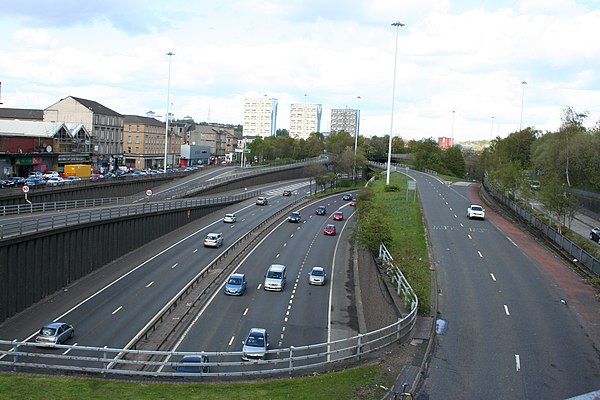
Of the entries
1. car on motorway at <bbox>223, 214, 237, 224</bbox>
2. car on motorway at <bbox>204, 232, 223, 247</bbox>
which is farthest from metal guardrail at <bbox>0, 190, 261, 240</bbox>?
car on motorway at <bbox>204, 232, 223, 247</bbox>

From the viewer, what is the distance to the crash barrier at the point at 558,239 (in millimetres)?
35062

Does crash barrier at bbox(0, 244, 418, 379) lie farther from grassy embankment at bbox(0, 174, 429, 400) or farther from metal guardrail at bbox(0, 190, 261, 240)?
metal guardrail at bbox(0, 190, 261, 240)

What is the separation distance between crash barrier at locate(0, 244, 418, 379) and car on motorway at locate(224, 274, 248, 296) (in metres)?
10.2

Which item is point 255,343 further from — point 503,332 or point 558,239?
point 558,239

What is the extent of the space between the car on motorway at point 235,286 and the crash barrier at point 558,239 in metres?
22.0

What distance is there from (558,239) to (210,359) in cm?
2722

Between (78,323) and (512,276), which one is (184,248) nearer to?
(78,323)

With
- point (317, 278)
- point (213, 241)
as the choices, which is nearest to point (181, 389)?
point (317, 278)

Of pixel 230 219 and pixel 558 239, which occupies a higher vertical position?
pixel 558 239

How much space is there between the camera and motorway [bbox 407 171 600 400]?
1809 centimetres

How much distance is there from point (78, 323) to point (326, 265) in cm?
2337

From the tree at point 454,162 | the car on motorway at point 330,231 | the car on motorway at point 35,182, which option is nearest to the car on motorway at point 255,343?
the car on motorway at point 330,231

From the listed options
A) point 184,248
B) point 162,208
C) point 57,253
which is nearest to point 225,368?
point 57,253

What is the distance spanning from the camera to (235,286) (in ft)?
133
